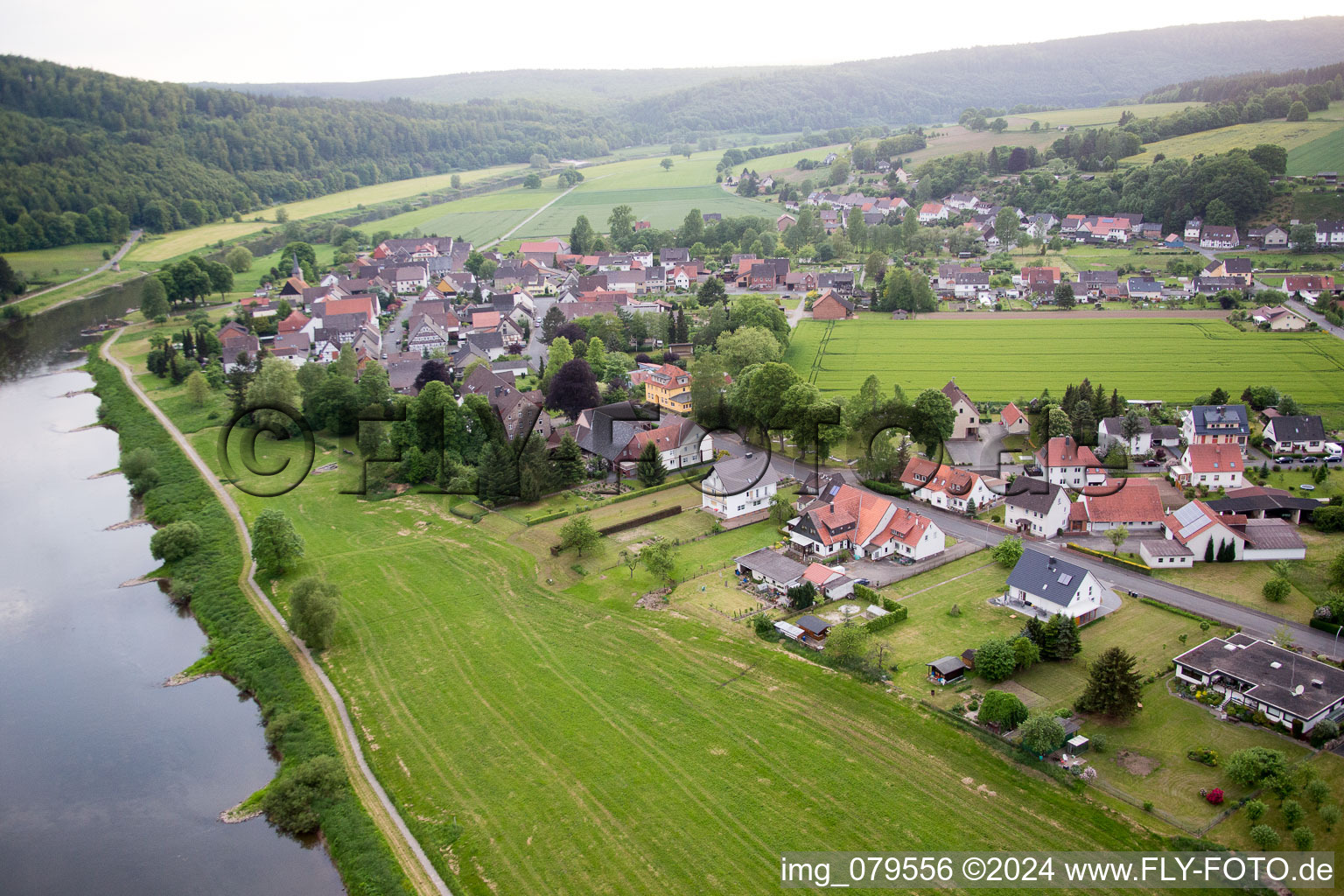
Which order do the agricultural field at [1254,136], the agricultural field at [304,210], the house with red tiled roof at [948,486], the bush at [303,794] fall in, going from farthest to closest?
the agricultural field at [304,210] → the agricultural field at [1254,136] → the house with red tiled roof at [948,486] → the bush at [303,794]

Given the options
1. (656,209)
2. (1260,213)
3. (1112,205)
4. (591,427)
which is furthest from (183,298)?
(1260,213)

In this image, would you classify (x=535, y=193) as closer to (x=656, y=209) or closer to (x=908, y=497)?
(x=656, y=209)

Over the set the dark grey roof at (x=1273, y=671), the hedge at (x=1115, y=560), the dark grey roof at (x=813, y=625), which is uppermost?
the dark grey roof at (x=1273, y=671)

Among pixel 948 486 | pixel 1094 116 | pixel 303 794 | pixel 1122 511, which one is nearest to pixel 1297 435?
pixel 1122 511

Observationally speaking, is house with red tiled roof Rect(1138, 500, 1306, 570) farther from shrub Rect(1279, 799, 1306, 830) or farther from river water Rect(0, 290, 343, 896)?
river water Rect(0, 290, 343, 896)

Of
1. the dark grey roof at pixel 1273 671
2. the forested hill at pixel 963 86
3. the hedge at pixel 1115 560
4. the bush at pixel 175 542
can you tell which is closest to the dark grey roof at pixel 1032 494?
the hedge at pixel 1115 560

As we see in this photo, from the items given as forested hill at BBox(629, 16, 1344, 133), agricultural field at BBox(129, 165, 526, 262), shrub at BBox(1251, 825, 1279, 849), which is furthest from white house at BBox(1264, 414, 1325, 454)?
forested hill at BBox(629, 16, 1344, 133)

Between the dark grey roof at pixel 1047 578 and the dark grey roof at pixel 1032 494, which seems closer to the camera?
the dark grey roof at pixel 1047 578

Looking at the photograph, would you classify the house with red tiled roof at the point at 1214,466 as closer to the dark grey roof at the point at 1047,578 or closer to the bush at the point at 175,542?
the dark grey roof at the point at 1047,578
